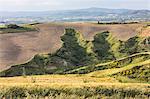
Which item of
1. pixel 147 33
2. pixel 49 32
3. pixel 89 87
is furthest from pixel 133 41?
pixel 89 87

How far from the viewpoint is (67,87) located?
2830cm

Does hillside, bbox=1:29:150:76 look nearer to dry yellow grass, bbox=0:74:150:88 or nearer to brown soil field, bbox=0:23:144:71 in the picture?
brown soil field, bbox=0:23:144:71

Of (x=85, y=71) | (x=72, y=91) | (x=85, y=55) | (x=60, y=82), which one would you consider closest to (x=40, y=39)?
(x=85, y=55)

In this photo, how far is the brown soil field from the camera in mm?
63812

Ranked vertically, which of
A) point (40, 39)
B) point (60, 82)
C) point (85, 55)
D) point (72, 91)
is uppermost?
point (72, 91)

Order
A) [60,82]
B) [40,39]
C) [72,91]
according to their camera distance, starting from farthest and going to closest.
Result: [40,39] → [60,82] → [72,91]

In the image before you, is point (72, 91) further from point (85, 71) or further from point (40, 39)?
point (40, 39)

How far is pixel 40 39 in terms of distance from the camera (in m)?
80.0

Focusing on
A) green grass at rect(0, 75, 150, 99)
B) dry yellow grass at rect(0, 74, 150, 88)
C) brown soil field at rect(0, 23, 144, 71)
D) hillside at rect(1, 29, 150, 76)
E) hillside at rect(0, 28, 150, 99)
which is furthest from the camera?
brown soil field at rect(0, 23, 144, 71)

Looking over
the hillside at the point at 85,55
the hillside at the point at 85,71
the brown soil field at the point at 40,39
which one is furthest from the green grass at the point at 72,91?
the brown soil field at the point at 40,39

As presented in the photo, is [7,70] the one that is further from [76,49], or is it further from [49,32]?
[49,32]

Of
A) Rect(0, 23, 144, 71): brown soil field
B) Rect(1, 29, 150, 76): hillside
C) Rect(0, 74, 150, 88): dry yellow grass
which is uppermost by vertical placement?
Rect(0, 74, 150, 88): dry yellow grass

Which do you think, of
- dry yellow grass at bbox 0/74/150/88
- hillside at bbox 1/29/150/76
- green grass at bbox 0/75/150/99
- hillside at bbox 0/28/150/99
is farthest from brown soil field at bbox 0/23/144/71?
green grass at bbox 0/75/150/99

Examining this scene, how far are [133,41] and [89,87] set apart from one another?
5194 centimetres
